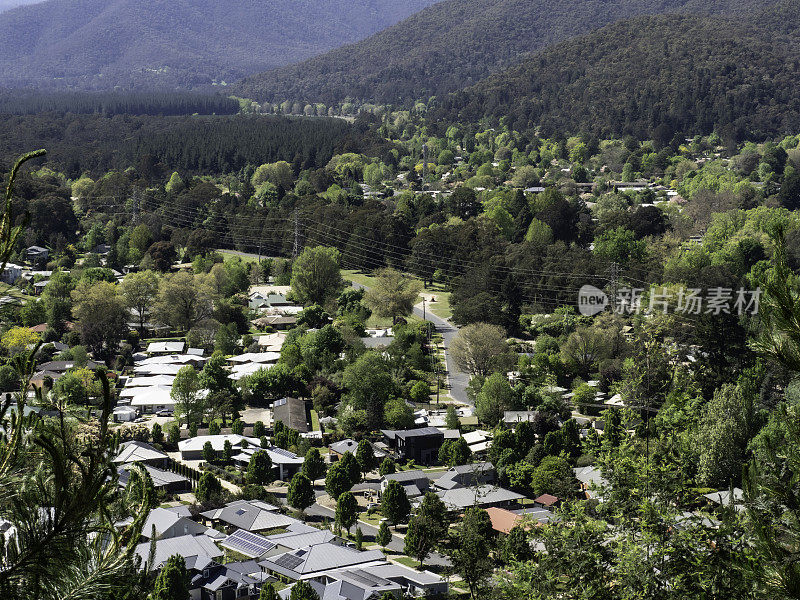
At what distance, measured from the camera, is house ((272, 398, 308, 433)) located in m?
29.3

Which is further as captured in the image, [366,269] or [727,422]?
[366,269]

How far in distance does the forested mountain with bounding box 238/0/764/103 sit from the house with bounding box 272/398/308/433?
4749 inches

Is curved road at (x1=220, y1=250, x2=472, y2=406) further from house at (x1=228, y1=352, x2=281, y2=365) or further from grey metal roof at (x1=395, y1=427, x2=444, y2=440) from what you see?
house at (x1=228, y1=352, x2=281, y2=365)

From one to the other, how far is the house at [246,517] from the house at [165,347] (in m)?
15.1

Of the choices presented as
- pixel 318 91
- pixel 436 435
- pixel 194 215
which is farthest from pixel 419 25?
pixel 436 435

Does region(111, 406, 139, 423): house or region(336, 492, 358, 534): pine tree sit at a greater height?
region(336, 492, 358, 534): pine tree

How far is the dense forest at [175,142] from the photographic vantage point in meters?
83.1

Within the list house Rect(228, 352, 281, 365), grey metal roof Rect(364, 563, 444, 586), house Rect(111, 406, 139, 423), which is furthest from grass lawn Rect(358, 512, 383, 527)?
house Rect(228, 352, 281, 365)

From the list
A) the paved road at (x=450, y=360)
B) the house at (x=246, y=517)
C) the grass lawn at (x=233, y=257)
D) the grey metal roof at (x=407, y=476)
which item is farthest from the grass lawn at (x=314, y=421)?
the grass lawn at (x=233, y=257)

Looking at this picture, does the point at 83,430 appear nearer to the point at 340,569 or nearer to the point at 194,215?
the point at 340,569

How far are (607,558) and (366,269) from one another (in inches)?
1706

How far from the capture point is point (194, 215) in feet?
205

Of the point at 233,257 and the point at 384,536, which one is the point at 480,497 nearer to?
the point at 384,536

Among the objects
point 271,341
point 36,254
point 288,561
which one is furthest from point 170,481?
point 36,254
